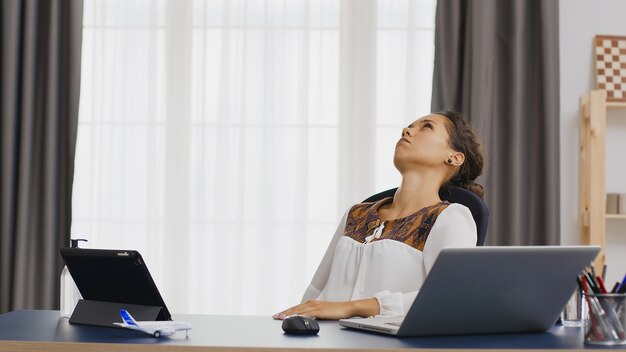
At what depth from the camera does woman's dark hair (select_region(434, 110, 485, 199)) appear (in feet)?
7.11

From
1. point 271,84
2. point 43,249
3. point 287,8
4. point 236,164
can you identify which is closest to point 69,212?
point 43,249

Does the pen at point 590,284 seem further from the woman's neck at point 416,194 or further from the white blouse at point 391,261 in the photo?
the woman's neck at point 416,194

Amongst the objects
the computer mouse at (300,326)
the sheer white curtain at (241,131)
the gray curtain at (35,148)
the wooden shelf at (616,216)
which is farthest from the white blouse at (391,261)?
the gray curtain at (35,148)

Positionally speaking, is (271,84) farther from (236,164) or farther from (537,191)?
(537,191)

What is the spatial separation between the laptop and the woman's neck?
0.73m

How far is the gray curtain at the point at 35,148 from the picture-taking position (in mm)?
3415

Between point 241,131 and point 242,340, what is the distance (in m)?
2.32

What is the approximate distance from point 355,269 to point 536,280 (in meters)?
0.78

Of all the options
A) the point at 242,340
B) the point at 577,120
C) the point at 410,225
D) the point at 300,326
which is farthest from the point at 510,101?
the point at 242,340

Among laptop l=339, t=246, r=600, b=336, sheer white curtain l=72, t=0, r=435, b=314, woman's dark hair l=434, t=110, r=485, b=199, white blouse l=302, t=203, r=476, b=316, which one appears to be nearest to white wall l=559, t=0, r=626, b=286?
sheer white curtain l=72, t=0, r=435, b=314

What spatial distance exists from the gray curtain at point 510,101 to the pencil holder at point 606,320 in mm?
2077

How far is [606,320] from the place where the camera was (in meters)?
1.28

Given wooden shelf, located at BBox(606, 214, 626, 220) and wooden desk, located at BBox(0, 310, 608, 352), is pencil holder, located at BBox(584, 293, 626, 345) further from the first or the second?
wooden shelf, located at BBox(606, 214, 626, 220)

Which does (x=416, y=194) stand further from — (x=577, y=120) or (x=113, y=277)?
(x=577, y=120)
